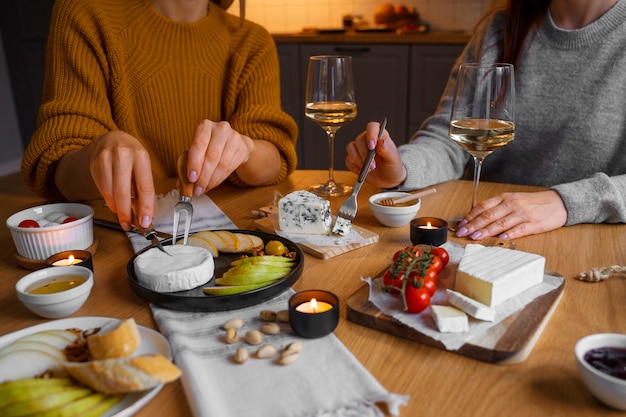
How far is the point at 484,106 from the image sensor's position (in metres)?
1.08

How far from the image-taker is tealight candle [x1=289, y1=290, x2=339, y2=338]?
74 cm

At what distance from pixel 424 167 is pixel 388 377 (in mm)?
839

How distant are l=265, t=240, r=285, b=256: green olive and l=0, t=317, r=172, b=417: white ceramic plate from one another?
31cm

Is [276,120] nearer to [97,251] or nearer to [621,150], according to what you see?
[97,251]

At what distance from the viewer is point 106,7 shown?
1.51 m

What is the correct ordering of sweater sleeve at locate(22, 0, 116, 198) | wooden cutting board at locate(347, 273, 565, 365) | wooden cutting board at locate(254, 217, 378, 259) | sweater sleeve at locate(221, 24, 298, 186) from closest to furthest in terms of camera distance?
wooden cutting board at locate(347, 273, 565, 365)
wooden cutting board at locate(254, 217, 378, 259)
sweater sleeve at locate(22, 0, 116, 198)
sweater sleeve at locate(221, 24, 298, 186)

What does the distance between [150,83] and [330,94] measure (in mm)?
581

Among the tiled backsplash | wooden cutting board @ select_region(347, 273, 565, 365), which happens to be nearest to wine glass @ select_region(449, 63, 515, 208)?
wooden cutting board @ select_region(347, 273, 565, 365)

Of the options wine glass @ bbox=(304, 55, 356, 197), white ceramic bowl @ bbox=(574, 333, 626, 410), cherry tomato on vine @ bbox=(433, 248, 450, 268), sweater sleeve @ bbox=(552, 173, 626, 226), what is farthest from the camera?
wine glass @ bbox=(304, 55, 356, 197)

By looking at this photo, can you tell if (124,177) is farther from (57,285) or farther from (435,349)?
(435,349)

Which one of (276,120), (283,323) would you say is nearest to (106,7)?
(276,120)

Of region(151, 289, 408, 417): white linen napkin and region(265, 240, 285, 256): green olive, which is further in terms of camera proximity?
region(265, 240, 285, 256): green olive

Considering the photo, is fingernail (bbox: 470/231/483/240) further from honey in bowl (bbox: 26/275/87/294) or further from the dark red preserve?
honey in bowl (bbox: 26/275/87/294)

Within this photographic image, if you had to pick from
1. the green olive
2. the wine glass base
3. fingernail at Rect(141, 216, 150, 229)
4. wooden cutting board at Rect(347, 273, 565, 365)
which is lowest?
the wine glass base
